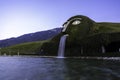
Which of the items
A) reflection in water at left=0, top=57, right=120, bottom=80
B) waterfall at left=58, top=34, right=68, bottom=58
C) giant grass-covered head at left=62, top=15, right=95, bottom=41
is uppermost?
giant grass-covered head at left=62, top=15, right=95, bottom=41

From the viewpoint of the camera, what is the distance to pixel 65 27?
5536 inches

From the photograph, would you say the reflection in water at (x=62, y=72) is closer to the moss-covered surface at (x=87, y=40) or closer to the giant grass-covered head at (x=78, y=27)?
the moss-covered surface at (x=87, y=40)

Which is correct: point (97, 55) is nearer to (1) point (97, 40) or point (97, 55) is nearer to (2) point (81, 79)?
(1) point (97, 40)

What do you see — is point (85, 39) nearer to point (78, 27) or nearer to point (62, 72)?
point (78, 27)

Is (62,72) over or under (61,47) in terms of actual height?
under

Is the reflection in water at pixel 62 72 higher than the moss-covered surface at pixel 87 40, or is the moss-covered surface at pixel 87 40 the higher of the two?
the moss-covered surface at pixel 87 40

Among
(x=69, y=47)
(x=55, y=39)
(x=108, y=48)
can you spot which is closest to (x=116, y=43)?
(x=108, y=48)

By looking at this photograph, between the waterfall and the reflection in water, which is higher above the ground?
the waterfall

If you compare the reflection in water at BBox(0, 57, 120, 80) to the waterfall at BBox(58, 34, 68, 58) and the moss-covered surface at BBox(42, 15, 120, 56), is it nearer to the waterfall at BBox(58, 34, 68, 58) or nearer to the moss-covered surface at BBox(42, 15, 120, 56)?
the moss-covered surface at BBox(42, 15, 120, 56)

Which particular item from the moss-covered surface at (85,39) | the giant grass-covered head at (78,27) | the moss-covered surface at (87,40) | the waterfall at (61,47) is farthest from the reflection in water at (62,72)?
the giant grass-covered head at (78,27)

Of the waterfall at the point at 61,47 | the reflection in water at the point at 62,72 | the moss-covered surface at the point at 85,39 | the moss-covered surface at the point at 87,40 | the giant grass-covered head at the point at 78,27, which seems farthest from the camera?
the giant grass-covered head at the point at 78,27

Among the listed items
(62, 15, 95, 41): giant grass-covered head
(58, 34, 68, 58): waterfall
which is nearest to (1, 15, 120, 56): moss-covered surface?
(62, 15, 95, 41): giant grass-covered head

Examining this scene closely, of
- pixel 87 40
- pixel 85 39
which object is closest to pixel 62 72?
pixel 87 40

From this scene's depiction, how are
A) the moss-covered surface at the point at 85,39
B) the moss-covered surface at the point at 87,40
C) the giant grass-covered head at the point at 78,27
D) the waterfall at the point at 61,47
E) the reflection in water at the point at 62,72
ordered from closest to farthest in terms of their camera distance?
the reflection in water at the point at 62,72
the moss-covered surface at the point at 87,40
the moss-covered surface at the point at 85,39
the waterfall at the point at 61,47
the giant grass-covered head at the point at 78,27
